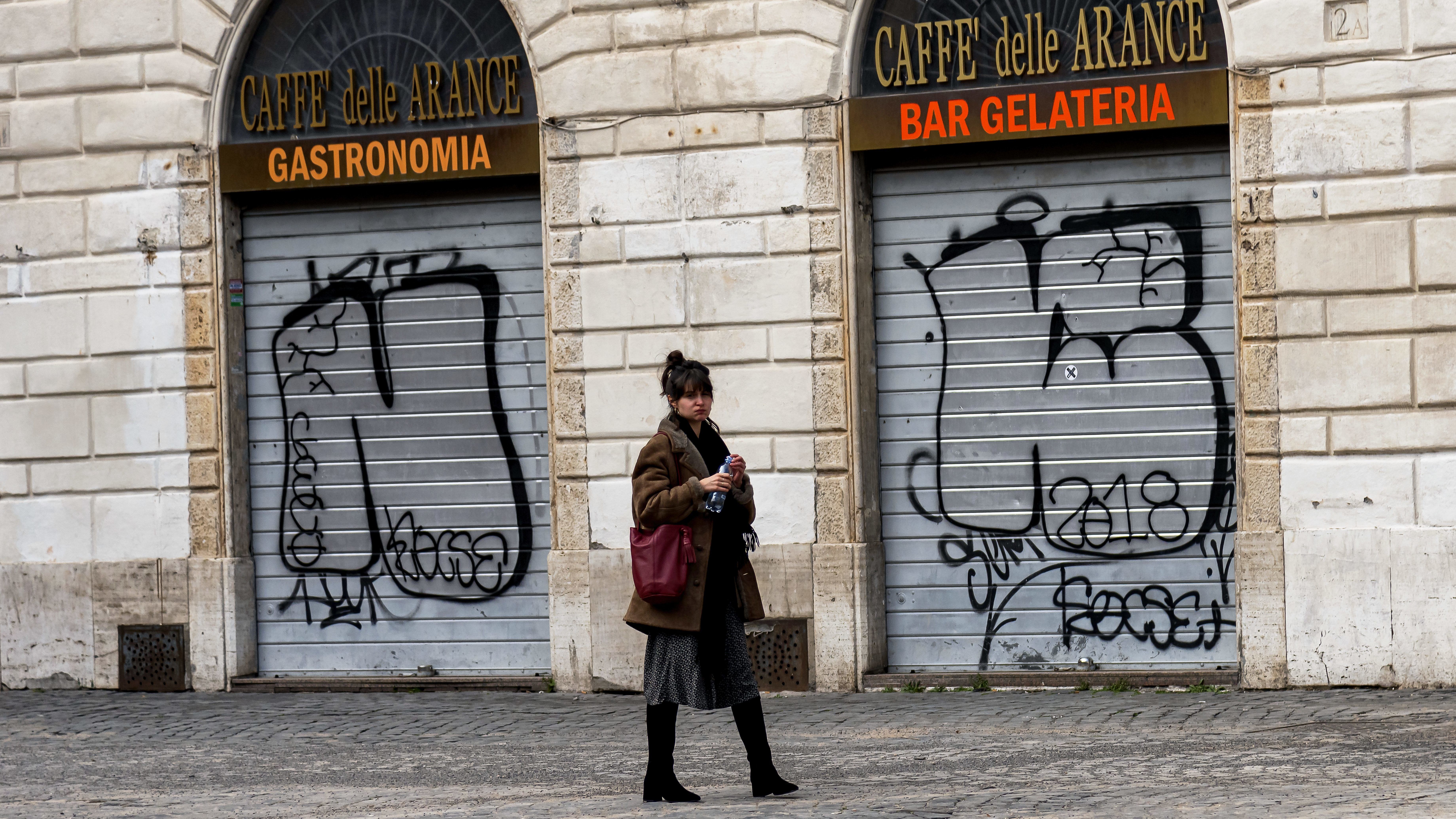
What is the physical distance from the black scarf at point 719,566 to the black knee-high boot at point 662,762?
254mm

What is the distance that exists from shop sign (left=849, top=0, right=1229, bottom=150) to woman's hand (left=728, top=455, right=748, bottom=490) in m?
4.08

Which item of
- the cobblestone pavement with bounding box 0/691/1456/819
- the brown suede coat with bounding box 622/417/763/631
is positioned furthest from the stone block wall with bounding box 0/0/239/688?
the brown suede coat with bounding box 622/417/763/631

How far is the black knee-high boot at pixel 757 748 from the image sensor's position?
6832 mm

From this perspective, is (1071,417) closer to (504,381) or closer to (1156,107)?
(1156,107)

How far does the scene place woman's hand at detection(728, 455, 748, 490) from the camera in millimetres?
6828

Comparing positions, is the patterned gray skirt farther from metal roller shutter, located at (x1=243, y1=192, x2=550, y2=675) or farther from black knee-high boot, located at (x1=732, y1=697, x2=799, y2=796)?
metal roller shutter, located at (x1=243, y1=192, x2=550, y2=675)

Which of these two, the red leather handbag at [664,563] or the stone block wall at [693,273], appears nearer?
the red leather handbag at [664,563]

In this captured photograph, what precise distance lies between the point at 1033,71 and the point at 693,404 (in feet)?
14.3

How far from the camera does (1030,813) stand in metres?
6.30

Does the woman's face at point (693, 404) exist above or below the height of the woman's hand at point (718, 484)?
above

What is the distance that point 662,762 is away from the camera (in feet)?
22.4

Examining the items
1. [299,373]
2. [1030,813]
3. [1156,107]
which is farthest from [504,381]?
[1030,813]

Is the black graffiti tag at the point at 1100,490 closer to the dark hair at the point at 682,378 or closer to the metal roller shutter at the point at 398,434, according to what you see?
the metal roller shutter at the point at 398,434

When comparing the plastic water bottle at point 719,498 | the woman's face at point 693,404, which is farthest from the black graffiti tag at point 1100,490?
the plastic water bottle at point 719,498
